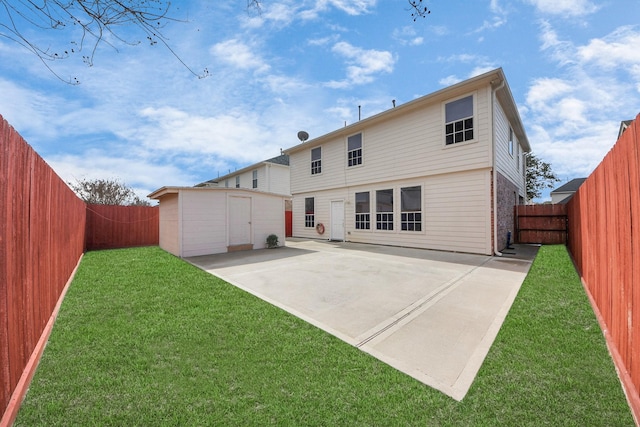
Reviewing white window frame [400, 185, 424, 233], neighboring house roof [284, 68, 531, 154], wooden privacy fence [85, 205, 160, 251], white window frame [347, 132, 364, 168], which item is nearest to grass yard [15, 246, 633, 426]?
white window frame [400, 185, 424, 233]

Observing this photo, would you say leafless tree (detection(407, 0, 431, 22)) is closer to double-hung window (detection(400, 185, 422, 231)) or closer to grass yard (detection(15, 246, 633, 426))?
grass yard (detection(15, 246, 633, 426))

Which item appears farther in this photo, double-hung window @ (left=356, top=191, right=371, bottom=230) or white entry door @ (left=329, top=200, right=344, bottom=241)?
white entry door @ (left=329, top=200, right=344, bottom=241)

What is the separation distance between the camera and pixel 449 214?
9.18 m

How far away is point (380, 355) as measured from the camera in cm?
259

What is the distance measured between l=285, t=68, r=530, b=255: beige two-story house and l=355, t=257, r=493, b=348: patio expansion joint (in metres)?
4.40

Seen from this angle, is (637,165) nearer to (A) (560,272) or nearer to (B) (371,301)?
(B) (371,301)

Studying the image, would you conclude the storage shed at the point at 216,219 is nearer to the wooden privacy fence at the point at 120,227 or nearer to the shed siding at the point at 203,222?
the shed siding at the point at 203,222

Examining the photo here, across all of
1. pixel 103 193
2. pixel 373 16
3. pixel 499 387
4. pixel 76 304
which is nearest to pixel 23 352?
pixel 76 304

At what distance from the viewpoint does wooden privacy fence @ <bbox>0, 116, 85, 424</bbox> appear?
1806 mm

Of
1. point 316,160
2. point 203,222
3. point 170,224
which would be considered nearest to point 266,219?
point 203,222

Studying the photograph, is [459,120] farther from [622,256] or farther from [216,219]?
[216,219]

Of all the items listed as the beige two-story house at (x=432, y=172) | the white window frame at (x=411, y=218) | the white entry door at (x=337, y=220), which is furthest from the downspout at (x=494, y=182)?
the white entry door at (x=337, y=220)

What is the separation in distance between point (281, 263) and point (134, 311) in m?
4.01

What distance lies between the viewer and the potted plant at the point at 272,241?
10.9 meters
